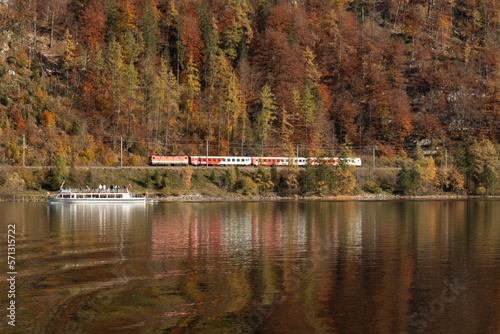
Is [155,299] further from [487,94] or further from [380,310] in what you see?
[487,94]

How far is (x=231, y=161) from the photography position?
113750mm

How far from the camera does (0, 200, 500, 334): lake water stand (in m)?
20.8

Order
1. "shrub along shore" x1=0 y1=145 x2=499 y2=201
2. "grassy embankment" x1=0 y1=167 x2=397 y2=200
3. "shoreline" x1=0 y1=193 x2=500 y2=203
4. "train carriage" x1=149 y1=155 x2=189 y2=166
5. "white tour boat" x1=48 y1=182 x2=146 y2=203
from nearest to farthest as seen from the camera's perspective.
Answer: "white tour boat" x1=48 y1=182 x2=146 y2=203 → "shoreline" x1=0 y1=193 x2=500 y2=203 → "grassy embankment" x1=0 y1=167 x2=397 y2=200 → "shrub along shore" x1=0 y1=145 x2=499 y2=201 → "train carriage" x1=149 y1=155 x2=189 y2=166

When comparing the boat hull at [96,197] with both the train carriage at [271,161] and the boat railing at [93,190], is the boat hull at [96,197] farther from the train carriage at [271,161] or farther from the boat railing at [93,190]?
the train carriage at [271,161]

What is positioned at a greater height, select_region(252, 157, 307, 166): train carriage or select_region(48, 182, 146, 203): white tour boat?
select_region(252, 157, 307, 166): train carriage

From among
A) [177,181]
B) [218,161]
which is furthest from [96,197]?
[218,161]

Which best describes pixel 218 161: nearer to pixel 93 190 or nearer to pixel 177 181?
pixel 177 181

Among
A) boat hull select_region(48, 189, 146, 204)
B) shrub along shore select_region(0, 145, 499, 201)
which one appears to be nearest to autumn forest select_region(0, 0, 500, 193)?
shrub along shore select_region(0, 145, 499, 201)

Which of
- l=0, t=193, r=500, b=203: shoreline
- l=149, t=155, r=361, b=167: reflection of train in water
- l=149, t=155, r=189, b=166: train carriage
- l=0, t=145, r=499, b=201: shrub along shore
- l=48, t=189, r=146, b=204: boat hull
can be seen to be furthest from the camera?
l=149, t=155, r=361, b=167: reflection of train in water

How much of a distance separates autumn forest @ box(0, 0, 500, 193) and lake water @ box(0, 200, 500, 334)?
68177 mm

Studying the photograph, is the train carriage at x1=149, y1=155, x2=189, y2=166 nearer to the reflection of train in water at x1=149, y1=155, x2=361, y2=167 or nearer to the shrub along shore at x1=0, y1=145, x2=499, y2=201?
the reflection of train in water at x1=149, y1=155, x2=361, y2=167

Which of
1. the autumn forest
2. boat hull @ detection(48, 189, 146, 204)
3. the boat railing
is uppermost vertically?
the autumn forest

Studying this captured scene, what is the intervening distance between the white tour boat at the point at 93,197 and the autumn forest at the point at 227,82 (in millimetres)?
13648

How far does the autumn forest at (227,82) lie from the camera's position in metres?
112
